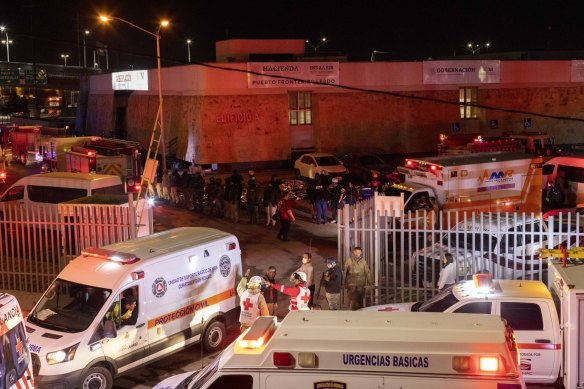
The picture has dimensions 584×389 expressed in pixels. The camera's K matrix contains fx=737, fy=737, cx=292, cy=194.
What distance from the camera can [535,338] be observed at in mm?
9234

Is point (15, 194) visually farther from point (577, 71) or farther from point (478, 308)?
point (577, 71)

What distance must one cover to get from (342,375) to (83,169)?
23.7 meters

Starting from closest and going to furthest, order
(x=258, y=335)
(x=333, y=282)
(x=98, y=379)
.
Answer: (x=258, y=335)
(x=98, y=379)
(x=333, y=282)

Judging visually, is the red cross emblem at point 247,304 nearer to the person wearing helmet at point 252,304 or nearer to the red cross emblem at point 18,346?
the person wearing helmet at point 252,304

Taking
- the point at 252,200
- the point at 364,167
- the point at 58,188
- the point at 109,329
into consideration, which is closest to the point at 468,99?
the point at 364,167

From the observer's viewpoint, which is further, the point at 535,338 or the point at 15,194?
the point at 15,194

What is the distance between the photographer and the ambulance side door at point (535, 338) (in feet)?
30.2

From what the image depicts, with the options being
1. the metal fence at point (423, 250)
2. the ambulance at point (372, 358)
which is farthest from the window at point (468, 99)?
A: the ambulance at point (372, 358)

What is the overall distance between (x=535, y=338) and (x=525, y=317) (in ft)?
0.92

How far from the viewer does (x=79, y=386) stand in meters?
9.62

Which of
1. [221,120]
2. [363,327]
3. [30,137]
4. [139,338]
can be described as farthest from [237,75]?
[363,327]

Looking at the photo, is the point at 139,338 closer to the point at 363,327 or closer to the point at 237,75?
the point at 363,327

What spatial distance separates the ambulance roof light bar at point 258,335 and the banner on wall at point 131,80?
3660 centimetres

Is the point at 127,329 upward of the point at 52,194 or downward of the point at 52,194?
downward
